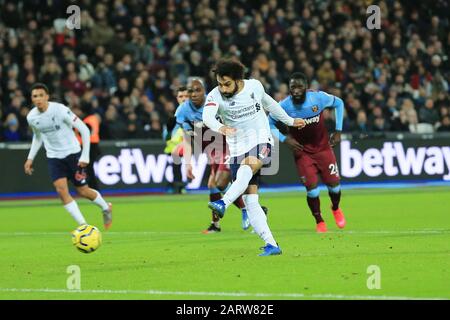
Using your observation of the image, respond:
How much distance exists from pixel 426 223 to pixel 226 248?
13.7ft

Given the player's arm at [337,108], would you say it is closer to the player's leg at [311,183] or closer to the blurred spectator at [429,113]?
the player's leg at [311,183]

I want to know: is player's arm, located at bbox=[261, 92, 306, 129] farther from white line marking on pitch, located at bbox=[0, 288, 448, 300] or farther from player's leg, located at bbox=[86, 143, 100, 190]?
player's leg, located at bbox=[86, 143, 100, 190]

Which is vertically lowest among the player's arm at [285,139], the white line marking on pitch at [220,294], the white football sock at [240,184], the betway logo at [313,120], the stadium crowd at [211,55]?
the white line marking on pitch at [220,294]

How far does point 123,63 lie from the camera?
26.5m

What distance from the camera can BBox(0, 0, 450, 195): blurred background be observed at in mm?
25156

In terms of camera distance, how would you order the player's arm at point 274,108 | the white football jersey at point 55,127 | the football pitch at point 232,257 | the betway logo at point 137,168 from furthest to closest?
1. the betway logo at point 137,168
2. the white football jersey at point 55,127
3. the player's arm at point 274,108
4. the football pitch at point 232,257

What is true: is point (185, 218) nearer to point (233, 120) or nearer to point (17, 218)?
point (17, 218)

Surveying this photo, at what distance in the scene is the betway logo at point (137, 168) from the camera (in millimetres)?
24875

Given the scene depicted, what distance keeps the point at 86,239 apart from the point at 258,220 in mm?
1990

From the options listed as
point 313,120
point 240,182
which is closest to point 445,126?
point 313,120

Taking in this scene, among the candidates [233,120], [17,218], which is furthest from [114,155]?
[233,120]

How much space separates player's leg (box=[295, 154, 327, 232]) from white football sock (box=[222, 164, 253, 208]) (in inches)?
150

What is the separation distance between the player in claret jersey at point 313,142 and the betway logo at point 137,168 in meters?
9.00

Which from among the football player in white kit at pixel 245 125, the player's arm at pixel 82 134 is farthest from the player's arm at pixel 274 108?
the player's arm at pixel 82 134
